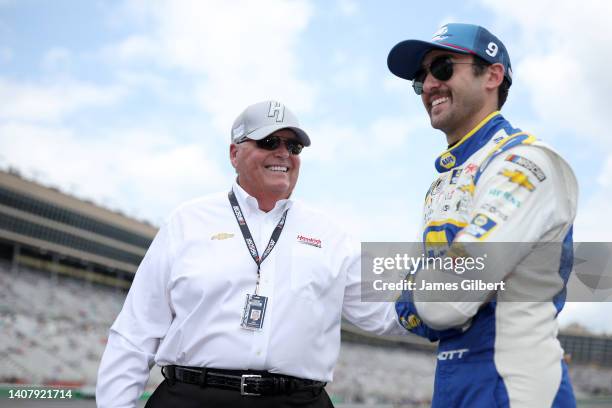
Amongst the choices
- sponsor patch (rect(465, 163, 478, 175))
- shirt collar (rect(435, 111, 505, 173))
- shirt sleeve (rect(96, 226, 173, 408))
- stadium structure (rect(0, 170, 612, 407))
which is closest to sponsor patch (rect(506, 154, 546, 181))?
sponsor patch (rect(465, 163, 478, 175))

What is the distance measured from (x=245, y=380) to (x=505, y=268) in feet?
5.12

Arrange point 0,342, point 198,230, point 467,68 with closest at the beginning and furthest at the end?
point 467,68 → point 198,230 → point 0,342

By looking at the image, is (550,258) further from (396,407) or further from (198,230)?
(396,407)

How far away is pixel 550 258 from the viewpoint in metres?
2.40

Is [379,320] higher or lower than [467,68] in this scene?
lower

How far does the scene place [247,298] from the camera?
3475 mm

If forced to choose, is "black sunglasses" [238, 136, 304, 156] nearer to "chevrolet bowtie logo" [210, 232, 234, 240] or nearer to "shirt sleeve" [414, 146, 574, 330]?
"chevrolet bowtie logo" [210, 232, 234, 240]

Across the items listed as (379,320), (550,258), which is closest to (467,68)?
(550,258)

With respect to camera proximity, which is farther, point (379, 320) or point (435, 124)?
point (379, 320)

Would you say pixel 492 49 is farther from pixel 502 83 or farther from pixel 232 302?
pixel 232 302

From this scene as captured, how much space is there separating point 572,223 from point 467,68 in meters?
0.79

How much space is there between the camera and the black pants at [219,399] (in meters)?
3.29

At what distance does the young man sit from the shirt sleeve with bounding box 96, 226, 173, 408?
1681mm

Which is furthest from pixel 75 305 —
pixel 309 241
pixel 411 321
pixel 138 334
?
pixel 411 321
